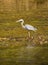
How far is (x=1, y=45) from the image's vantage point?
160 inches

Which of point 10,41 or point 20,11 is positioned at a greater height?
point 20,11

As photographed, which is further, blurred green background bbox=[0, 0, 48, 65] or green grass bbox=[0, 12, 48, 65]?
blurred green background bbox=[0, 0, 48, 65]

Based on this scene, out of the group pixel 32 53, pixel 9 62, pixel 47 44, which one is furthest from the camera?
pixel 47 44

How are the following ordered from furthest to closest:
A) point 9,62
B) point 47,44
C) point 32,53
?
point 47,44 → point 32,53 → point 9,62

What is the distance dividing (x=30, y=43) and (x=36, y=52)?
270 millimetres

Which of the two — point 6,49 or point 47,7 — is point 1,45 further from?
point 47,7

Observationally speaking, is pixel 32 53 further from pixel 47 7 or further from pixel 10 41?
pixel 47 7

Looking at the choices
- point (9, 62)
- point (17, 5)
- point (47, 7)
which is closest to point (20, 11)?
point (17, 5)

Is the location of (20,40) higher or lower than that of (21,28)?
lower

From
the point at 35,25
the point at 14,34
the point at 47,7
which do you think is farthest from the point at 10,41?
the point at 47,7

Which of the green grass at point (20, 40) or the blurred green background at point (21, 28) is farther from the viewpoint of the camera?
the blurred green background at point (21, 28)

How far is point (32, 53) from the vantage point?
3844 mm

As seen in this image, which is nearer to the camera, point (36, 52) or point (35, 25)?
point (36, 52)

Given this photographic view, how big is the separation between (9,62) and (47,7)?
1125mm
